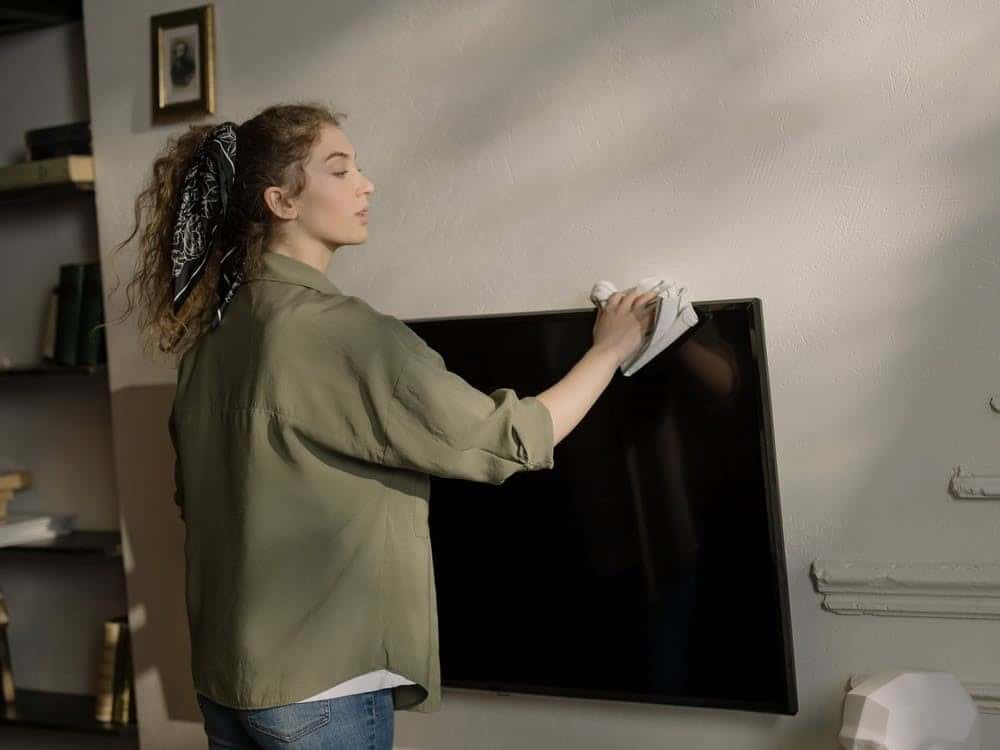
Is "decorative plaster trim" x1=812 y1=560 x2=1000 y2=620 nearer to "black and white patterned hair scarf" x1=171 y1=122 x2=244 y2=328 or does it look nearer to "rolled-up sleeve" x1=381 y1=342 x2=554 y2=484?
"rolled-up sleeve" x1=381 y1=342 x2=554 y2=484

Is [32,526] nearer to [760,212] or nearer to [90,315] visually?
[90,315]

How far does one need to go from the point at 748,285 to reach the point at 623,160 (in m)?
0.34

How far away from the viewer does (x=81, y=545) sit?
3029 mm

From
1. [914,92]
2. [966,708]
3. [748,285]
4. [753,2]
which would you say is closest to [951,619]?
[966,708]

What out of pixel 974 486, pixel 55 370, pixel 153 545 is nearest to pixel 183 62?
pixel 55 370

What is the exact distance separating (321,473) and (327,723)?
13.9 inches

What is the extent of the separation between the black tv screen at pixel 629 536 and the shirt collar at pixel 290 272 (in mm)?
594

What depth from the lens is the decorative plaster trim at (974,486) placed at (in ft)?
6.88

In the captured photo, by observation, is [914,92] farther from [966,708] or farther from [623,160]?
[966,708]

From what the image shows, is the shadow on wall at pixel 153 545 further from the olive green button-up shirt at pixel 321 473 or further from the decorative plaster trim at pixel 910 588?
the decorative plaster trim at pixel 910 588

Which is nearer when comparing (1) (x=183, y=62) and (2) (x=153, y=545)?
(1) (x=183, y=62)

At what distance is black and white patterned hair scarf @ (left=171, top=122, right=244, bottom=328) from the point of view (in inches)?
76.3

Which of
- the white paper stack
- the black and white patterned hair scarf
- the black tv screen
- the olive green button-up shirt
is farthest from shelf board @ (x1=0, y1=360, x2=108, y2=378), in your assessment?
the olive green button-up shirt

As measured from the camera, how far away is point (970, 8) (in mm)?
2068
